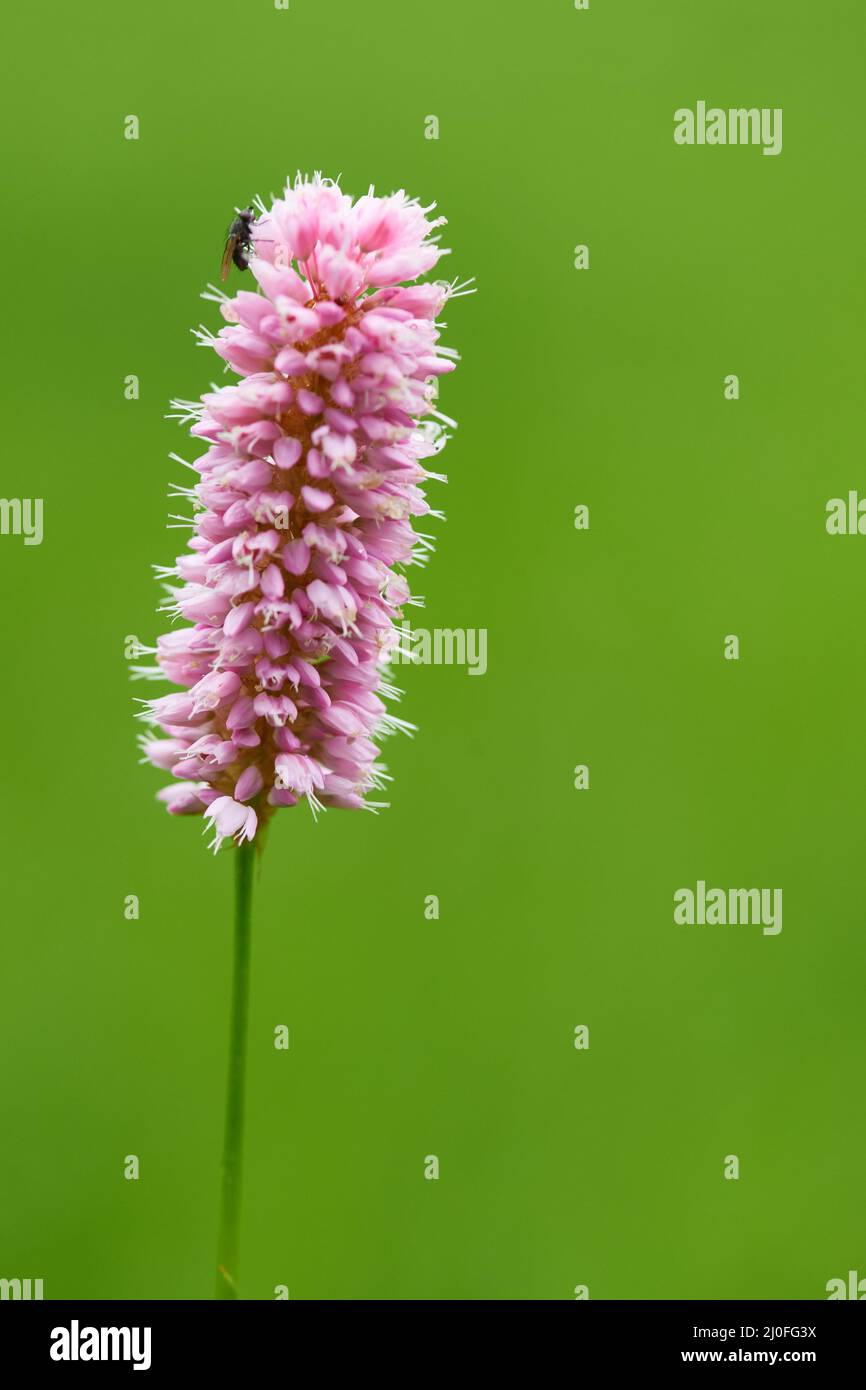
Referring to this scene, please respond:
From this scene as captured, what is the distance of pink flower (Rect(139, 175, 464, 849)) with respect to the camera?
2609mm

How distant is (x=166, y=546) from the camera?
7148mm

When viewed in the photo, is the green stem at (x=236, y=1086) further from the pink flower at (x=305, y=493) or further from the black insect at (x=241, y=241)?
the black insect at (x=241, y=241)

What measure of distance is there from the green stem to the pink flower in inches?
4.2

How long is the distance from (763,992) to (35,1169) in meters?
2.77

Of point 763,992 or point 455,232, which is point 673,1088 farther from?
point 455,232

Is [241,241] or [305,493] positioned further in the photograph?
[241,241]

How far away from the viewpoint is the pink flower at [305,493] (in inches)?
103

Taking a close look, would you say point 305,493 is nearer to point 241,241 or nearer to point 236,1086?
point 241,241

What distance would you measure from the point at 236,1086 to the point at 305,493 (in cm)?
97

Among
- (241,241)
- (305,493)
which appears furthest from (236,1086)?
(241,241)

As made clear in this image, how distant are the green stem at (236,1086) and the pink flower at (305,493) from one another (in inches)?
4.2

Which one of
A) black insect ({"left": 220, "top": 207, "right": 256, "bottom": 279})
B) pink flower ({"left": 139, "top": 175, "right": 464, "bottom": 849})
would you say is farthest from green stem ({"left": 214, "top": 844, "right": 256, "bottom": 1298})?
black insect ({"left": 220, "top": 207, "right": 256, "bottom": 279})

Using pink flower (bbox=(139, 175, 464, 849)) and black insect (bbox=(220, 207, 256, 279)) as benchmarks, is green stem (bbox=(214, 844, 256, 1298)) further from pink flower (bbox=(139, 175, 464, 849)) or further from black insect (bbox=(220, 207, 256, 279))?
black insect (bbox=(220, 207, 256, 279))

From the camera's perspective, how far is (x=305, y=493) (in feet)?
8.53
